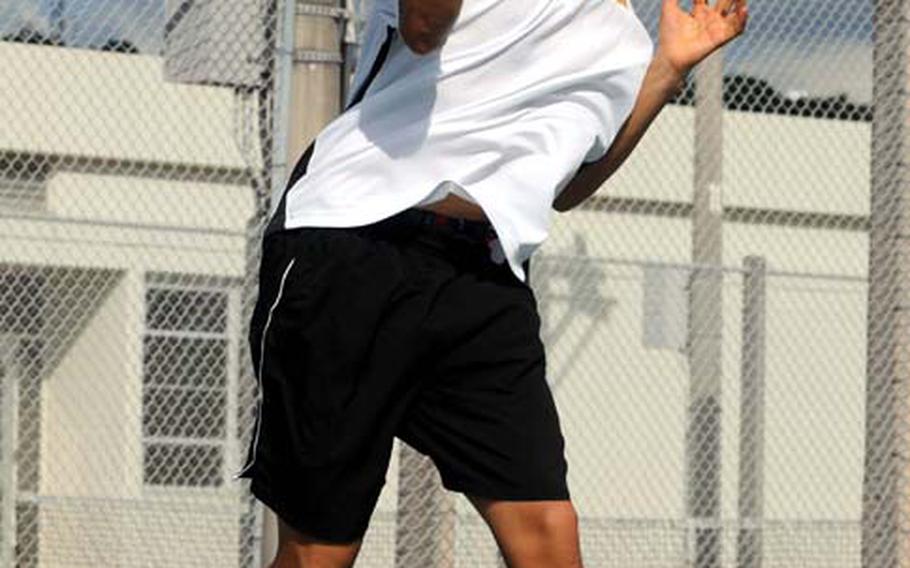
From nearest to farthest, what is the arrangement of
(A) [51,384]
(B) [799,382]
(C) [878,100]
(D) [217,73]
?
1. (D) [217,73]
2. (C) [878,100]
3. (A) [51,384]
4. (B) [799,382]

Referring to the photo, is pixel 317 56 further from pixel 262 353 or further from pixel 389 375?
pixel 389 375

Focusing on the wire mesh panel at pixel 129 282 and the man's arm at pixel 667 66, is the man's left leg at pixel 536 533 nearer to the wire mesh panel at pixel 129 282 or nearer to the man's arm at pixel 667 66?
the man's arm at pixel 667 66

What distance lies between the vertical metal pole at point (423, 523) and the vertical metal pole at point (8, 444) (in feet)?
5.37

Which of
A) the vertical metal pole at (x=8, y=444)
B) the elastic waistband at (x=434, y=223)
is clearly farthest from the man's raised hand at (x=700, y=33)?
the vertical metal pole at (x=8, y=444)

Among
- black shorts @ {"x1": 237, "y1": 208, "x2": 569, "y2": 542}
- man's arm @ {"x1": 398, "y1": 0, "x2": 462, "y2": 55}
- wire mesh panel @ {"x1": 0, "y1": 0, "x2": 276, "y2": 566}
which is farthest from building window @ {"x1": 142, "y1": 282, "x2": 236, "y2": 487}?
man's arm @ {"x1": 398, "y1": 0, "x2": 462, "y2": 55}

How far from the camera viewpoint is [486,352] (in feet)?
11.2

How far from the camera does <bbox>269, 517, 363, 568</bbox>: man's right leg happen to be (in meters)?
3.43

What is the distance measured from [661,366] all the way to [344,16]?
26.4ft

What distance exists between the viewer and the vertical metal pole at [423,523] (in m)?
7.09

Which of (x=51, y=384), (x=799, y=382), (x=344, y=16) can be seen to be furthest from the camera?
(x=799, y=382)

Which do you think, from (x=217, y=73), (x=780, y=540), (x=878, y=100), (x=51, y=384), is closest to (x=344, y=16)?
(x=217, y=73)

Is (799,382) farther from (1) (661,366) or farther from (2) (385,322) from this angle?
(2) (385,322)

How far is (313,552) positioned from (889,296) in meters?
4.14

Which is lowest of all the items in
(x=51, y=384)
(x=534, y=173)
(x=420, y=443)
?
(x=51, y=384)
